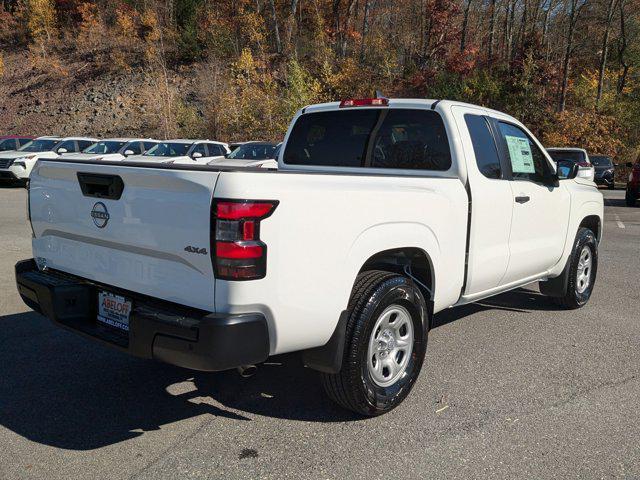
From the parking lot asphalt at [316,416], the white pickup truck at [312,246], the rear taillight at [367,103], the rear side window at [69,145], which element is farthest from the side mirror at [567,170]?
the rear side window at [69,145]

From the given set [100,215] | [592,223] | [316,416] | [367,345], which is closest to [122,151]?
[592,223]

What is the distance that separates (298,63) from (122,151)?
23834 mm

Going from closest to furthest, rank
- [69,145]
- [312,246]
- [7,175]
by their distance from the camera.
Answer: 1. [312,246]
2. [7,175]
3. [69,145]

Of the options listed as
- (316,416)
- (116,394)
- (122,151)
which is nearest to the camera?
(316,416)

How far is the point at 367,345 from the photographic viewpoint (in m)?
3.46

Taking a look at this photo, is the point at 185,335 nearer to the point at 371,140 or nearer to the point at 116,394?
the point at 116,394

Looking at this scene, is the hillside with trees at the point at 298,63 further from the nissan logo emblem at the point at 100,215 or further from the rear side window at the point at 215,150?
the nissan logo emblem at the point at 100,215

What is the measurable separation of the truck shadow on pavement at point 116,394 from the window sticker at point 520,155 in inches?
96.7

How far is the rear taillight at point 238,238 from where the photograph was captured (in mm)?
2785

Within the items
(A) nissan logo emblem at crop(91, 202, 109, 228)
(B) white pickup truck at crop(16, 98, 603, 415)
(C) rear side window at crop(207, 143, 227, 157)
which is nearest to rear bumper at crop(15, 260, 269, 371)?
(B) white pickup truck at crop(16, 98, 603, 415)

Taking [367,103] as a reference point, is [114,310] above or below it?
below

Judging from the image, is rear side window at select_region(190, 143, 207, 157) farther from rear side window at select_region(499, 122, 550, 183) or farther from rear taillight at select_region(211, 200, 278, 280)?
rear taillight at select_region(211, 200, 278, 280)

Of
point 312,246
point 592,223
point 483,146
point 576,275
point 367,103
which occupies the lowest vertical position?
point 576,275

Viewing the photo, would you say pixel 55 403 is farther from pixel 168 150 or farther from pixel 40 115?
pixel 40 115
